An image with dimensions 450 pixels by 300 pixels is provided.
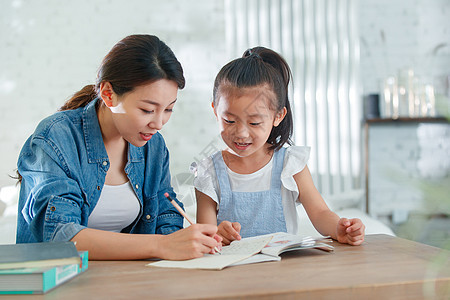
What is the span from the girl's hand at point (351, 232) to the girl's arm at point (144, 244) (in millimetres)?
346

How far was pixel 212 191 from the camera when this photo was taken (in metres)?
1.43

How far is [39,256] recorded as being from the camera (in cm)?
73

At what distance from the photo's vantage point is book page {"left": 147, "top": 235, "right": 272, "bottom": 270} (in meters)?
0.85

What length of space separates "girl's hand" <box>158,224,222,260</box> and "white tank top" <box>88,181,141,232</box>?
39 cm

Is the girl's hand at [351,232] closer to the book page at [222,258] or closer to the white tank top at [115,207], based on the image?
the book page at [222,258]

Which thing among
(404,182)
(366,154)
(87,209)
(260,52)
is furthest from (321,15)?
(404,182)

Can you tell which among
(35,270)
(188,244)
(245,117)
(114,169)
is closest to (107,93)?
(114,169)

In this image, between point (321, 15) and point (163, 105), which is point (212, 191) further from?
point (321, 15)

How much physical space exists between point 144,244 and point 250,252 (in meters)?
0.22

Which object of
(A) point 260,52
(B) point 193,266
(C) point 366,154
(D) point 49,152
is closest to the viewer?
(B) point 193,266

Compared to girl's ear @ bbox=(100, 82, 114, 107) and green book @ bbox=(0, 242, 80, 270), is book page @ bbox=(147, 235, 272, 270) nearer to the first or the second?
green book @ bbox=(0, 242, 80, 270)

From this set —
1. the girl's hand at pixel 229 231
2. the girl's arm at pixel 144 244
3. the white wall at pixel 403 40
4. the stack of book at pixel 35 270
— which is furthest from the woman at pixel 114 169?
the white wall at pixel 403 40

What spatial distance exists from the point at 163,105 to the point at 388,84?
2.36 metres

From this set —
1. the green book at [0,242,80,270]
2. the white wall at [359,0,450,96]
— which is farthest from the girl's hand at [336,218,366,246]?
the white wall at [359,0,450,96]
